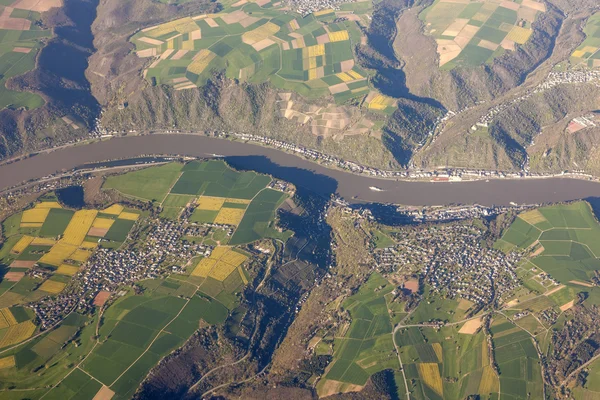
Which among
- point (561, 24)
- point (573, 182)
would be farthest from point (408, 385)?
point (561, 24)

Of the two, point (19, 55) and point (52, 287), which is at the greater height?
point (19, 55)

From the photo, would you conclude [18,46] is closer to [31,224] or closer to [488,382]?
[31,224]

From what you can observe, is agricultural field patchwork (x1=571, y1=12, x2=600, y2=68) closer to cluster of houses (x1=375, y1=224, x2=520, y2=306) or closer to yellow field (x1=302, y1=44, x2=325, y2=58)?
yellow field (x1=302, y1=44, x2=325, y2=58)

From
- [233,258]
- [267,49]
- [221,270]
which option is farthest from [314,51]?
[221,270]

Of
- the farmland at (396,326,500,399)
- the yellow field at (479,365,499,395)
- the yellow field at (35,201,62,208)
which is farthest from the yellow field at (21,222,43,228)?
the yellow field at (479,365,499,395)

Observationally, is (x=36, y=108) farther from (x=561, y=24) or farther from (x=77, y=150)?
(x=561, y=24)
